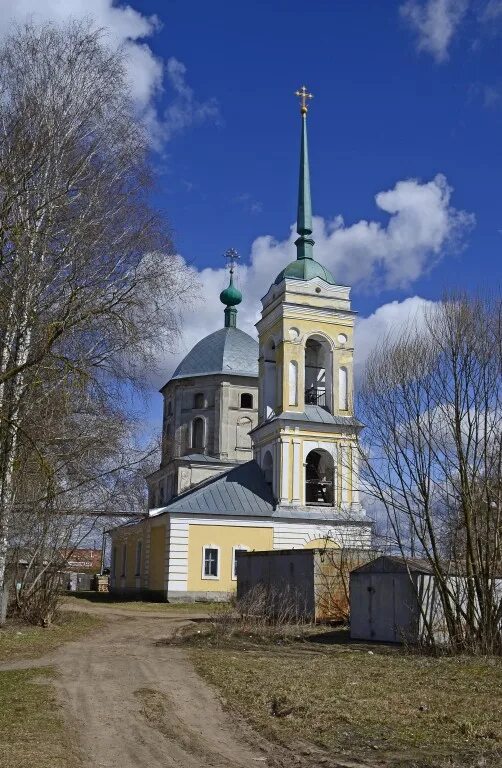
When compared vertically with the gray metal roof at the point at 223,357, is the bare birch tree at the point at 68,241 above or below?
below

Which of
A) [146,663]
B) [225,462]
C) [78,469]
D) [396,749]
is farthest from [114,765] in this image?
[225,462]

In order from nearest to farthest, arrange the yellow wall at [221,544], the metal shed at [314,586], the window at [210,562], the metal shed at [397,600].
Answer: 1. the metal shed at [397,600]
2. the metal shed at [314,586]
3. the yellow wall at [221,544]
4. the window at [210,562]

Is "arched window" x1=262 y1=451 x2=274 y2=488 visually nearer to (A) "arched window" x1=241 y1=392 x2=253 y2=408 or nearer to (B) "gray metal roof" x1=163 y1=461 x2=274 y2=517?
(B) "gray metal roof" x1=163 y1=461 x2=274 y2=517

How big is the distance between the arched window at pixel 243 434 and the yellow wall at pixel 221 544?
11288 mm

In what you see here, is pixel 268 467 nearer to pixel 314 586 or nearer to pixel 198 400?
pixel 198 400

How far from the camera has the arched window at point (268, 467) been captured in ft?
120

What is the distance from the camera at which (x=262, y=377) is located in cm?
3762

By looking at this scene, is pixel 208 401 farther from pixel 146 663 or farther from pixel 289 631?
pixel 146 663

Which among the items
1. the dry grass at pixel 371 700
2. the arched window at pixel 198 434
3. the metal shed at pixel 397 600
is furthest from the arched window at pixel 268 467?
the dry grass at pixel 371 700

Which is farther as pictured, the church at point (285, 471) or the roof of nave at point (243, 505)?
the roof of nave at point (243, 505)

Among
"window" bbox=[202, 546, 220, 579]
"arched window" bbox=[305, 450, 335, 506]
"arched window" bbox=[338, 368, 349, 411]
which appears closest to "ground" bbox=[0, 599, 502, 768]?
"window" bbox=[202, 546, 220, 579]

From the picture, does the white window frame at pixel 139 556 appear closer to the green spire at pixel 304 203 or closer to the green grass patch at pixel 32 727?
the green spire at pixel 304 203

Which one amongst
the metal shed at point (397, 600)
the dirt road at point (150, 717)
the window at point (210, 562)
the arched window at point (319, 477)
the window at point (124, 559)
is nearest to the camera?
the dirt road at point (150, 717)

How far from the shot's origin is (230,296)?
2095 inches
